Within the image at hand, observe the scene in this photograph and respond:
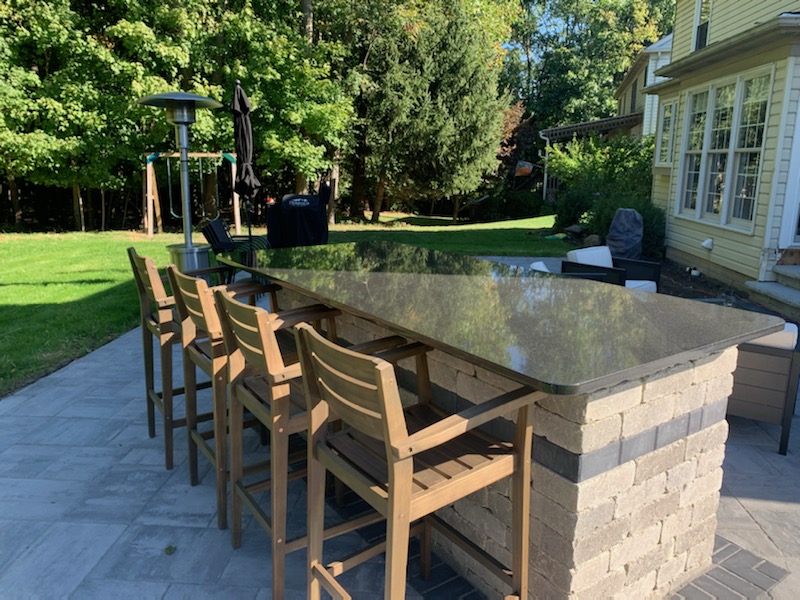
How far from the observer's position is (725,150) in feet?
27.8

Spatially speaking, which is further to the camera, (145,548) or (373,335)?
(373,335)

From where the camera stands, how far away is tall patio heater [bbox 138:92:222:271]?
5.93 metres

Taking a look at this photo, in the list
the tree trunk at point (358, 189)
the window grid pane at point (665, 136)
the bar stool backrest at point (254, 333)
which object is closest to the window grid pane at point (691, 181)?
the window grid pane at point (665, 136)

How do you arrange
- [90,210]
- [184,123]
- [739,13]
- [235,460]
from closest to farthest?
[235,460] → [184,123] → [739,13] → [90,210]

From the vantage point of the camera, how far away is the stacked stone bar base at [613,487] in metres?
1.85

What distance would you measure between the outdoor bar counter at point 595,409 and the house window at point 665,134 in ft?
30.7

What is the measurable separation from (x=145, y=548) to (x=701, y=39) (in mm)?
12043

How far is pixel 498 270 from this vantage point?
336cm

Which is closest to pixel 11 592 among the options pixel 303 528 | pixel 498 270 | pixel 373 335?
pixel 303 528

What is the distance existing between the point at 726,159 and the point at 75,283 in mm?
9575

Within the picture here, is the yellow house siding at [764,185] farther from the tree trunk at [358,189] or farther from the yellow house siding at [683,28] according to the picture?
the tree trunk at [358,189]

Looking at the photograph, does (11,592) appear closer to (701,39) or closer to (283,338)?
(283,338)

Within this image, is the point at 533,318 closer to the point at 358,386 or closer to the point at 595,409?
the point at 595,409

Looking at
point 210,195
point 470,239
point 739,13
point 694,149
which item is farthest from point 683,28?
point 210,195
